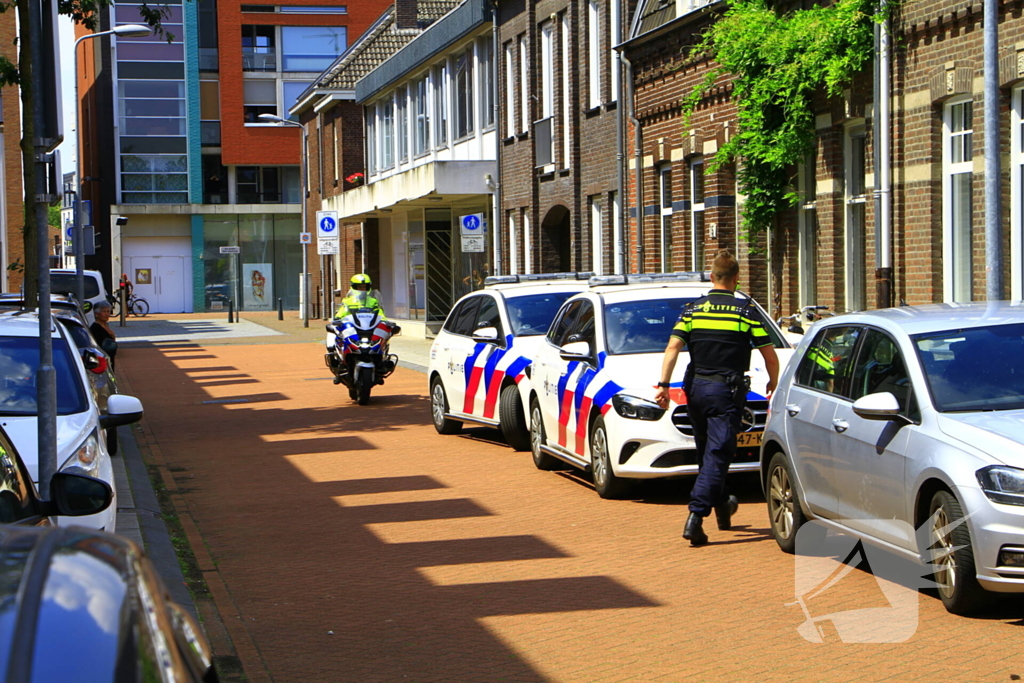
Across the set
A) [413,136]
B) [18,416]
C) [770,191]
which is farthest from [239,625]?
[413,136]

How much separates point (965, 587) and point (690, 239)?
16110 millimetres

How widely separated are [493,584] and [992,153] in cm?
654

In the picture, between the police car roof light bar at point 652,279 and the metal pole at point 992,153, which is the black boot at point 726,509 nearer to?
the police car roof light bar at point 652,279

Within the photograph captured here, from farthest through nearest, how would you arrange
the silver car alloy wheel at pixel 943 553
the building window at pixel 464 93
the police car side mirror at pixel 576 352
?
the building window at pixel 464 93 → the police car side mirror at pixel 576 352 → the silver car alloy wheel at pixel 943 553

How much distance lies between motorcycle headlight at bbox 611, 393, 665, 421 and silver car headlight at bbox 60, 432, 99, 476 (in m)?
3.95

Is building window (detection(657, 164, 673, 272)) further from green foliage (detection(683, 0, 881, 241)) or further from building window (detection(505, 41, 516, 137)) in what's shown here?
building window (detection(505, 41, 516, 137))

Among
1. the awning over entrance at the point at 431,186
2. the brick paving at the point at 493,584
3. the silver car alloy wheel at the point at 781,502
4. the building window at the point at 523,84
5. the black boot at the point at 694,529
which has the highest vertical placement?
the building window at the point at 523,84

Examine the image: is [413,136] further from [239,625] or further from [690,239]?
[239,625]

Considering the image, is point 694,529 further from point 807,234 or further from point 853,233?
point 807,234

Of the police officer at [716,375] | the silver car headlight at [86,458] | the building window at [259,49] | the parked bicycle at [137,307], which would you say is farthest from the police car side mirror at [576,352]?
the building window at [259,49]

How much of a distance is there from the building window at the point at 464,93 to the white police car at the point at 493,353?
1960cm

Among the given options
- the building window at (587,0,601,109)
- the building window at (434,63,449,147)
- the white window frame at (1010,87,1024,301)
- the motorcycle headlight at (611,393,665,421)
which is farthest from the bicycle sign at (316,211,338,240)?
the motorcycle headlight at (611,393,665,421)

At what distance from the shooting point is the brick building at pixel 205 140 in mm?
64625

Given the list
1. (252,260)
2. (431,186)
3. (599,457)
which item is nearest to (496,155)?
(431,186)
